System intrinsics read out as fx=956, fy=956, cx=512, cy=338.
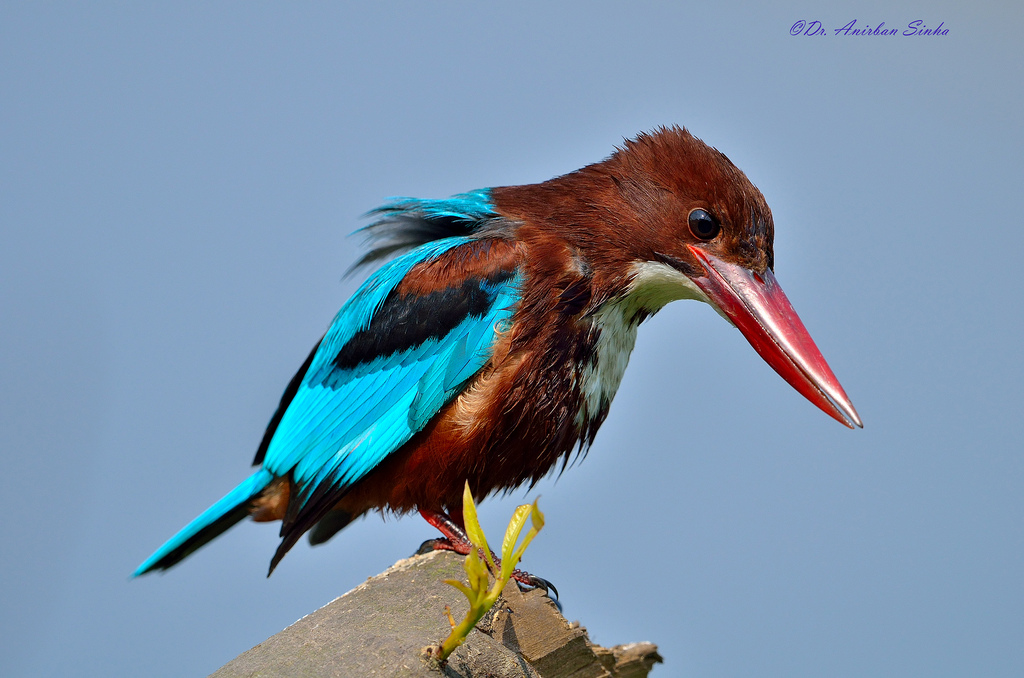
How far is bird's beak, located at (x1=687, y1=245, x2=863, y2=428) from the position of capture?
2.90 m

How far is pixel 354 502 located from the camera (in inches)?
128

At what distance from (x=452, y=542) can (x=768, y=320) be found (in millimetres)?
1212

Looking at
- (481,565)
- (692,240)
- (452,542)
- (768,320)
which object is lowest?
(481,565)

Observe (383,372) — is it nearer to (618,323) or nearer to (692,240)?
(618,323)

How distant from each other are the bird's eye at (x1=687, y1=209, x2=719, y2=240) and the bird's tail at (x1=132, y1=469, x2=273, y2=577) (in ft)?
5.62

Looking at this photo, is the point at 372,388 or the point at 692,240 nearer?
the point at 692,240

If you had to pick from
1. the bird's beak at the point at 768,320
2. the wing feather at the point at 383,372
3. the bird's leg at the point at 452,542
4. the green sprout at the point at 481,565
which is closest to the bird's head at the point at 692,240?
the bird's beak at the point at 768,320

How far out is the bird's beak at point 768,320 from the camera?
290 cm

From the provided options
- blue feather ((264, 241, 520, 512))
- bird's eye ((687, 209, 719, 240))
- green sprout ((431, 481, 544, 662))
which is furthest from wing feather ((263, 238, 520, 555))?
green sprout ((431, 481, 544, 662))

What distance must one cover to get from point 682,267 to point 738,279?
0.18 metres

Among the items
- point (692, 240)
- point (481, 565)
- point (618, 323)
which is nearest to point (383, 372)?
point (618, 323)

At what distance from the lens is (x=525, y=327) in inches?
116

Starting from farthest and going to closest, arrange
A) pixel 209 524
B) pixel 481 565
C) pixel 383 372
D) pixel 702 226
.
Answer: pixel 209 524, pixel 383 372, pixel 702 226, pixel 481 565

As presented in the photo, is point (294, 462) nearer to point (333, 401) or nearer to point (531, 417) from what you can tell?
point (333, 401)
